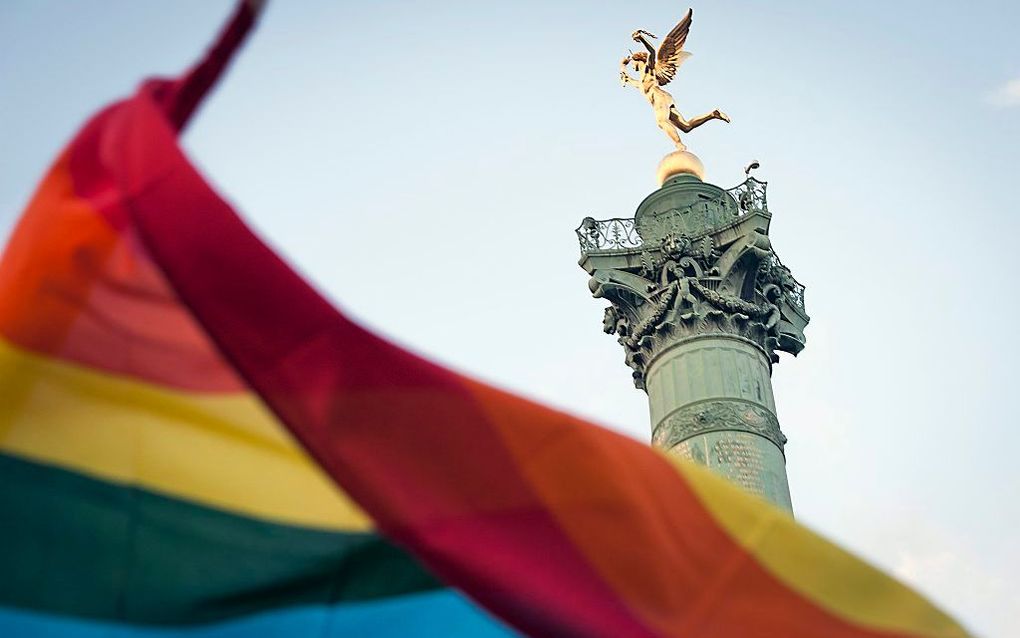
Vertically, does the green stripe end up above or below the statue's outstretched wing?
below

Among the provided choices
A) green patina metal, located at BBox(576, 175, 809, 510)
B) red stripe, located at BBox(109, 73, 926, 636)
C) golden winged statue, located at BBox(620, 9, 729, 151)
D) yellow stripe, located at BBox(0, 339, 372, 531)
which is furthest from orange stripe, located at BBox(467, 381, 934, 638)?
golden winged statue, located at BBox(620, 9, 729, 151)

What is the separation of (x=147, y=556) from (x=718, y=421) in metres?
13.7

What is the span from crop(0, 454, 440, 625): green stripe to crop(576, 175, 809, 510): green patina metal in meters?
12.8

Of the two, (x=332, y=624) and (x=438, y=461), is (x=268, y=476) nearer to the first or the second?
(x=332, y=624)

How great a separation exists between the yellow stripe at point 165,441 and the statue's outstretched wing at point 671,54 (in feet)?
60.0

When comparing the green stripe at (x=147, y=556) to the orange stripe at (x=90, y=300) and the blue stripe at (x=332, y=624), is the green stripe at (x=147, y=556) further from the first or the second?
the orange stripe at (x=90, y=300)

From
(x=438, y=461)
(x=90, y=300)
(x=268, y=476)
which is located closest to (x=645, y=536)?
(x=438, y=461)

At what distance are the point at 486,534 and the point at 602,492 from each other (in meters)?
0.61

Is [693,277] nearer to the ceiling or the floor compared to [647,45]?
nearer to the floor

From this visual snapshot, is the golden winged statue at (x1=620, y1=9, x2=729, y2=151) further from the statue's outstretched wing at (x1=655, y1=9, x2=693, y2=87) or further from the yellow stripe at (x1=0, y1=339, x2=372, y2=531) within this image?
the yellow stripe at (x1=0, y1=339, x2=372, y2=531)

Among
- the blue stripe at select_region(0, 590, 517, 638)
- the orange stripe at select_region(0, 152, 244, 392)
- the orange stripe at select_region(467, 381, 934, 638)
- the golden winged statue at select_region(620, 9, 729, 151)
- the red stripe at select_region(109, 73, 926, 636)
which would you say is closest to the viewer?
the red stripe at select_region(109, 73, 926, 636)

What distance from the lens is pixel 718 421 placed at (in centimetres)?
1833

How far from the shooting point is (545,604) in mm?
4824

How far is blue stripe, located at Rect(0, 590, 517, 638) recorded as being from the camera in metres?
4.90
